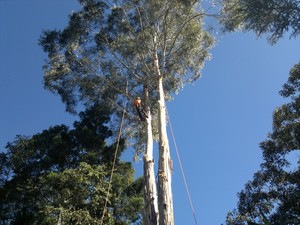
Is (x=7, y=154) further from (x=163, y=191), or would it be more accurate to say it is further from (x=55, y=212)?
(x=163, y=191)

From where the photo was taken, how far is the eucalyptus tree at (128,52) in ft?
45.0

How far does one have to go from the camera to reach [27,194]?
42.8 feet

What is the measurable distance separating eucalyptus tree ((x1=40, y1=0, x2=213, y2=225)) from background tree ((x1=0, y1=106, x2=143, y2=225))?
89 cm

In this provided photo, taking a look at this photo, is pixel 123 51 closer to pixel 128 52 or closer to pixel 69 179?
pixel 128 52

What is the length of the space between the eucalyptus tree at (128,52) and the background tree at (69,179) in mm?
889

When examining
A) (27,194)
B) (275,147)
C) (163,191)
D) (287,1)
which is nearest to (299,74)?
(275,147)

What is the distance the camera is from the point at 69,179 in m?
11.7

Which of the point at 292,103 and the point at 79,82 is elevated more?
the point at 79,82

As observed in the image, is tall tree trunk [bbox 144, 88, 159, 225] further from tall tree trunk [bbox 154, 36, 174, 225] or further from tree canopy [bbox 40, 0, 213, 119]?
tree canopy [bbox 40, 0, 213, 119]

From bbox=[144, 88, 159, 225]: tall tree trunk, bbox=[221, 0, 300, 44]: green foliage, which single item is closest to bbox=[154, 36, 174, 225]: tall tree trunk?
bbox=[144, 88, 159, 225]: tall tree trunk

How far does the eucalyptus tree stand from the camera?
13.7m

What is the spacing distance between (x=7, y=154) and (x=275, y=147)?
8.83m

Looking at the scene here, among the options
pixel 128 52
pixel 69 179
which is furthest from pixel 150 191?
pixel 128 52

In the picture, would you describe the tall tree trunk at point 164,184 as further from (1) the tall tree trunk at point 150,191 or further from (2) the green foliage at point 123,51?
(2) the green foliage at point 123,51
